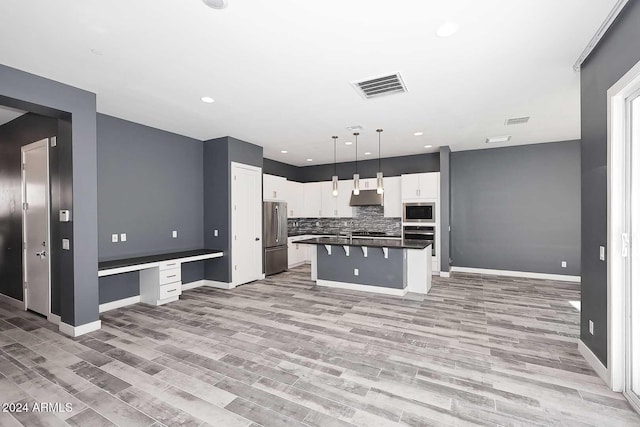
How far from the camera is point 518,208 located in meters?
6.56

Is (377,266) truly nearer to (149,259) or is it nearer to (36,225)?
(149,259)

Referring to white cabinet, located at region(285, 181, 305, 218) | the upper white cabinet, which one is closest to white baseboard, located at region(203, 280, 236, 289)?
white cabinet, located at region(285, 181, 305, 218)

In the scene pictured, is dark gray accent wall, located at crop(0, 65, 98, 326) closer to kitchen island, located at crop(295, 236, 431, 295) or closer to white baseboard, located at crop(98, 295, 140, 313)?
white baseboard, located at crop(98, 295, 140, 313)

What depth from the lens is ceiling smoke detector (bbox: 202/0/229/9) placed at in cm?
204

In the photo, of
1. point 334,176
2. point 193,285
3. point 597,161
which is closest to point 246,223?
point 193,285

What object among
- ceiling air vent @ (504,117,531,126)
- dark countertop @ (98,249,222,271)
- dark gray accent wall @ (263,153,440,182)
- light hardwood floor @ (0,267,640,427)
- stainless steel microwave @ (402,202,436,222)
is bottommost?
light hardwood floor @ (0,267,640,427)

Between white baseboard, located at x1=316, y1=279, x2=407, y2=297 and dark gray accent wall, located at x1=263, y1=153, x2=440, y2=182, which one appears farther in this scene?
dark gray accent wall, located at x1=263, y1=153, x2=440, y2=182

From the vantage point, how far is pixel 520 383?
8.09 ft

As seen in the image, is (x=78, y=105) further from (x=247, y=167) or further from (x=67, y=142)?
(x=247, y=167)

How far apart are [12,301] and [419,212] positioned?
7.62m

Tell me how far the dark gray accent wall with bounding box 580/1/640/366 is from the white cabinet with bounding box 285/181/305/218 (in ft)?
19.9

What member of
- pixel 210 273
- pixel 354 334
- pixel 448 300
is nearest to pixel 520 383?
pixel 354 334

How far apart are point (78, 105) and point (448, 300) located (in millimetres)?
5752

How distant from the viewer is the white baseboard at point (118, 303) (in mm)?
4328
